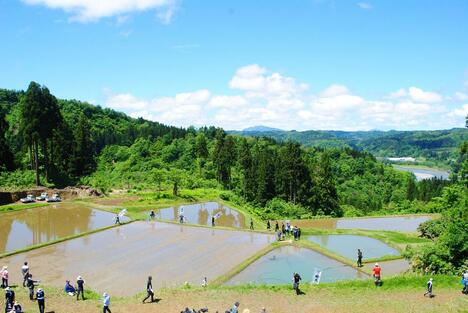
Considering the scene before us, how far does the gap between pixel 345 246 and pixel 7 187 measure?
42697 mm

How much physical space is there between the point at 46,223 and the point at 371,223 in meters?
33.8

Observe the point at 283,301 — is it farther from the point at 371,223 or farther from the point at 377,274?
the point at 371,223

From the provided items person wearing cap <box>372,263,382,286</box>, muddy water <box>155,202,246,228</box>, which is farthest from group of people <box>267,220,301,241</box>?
person wearing cap <box>372,263,382,286</box>

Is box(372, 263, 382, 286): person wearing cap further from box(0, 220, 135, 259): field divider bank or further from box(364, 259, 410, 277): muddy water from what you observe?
box(0, 220, 135, 259): field divider bank

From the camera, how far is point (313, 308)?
20875 millimetres

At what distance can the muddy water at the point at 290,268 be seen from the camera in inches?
1009

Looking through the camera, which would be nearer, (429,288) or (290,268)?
(429,288)

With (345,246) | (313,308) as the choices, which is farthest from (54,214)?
(313,308)

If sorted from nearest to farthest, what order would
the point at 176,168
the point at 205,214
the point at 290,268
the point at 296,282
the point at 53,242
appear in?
the point at 296,282
the point at 290,268
the point at 53,242
the point at 205,214
the point at 176,168

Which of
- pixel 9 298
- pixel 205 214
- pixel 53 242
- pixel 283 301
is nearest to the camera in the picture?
pixel 9 298

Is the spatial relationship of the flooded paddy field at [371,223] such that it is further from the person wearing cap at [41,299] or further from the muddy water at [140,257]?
the person wearing cap at [41,299]

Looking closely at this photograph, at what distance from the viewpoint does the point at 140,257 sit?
29.6 metres

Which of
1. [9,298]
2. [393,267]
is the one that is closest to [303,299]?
[393,267]

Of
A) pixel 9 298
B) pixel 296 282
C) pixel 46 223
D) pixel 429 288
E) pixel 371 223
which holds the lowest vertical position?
pixel 371 223
